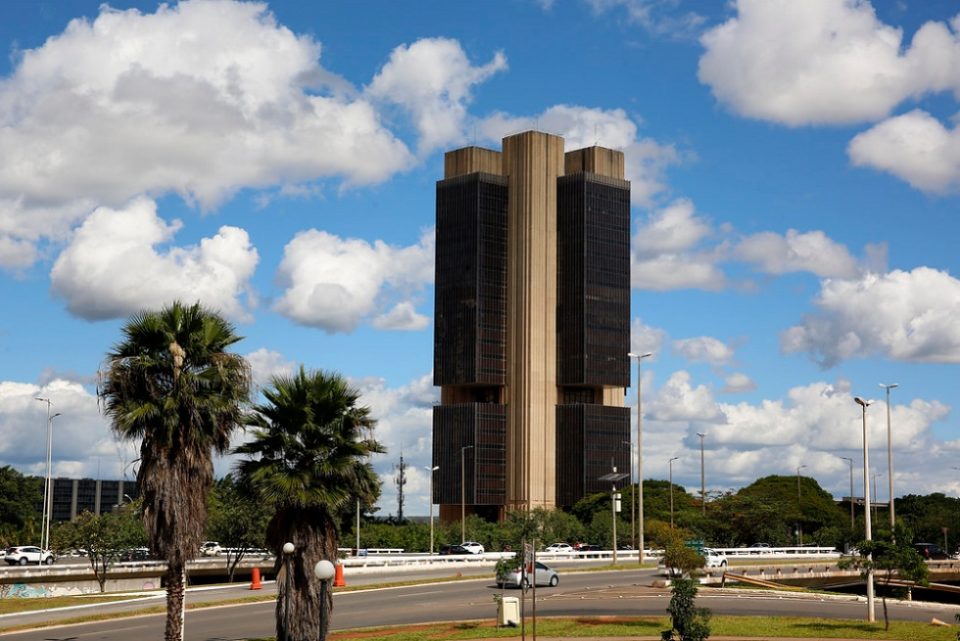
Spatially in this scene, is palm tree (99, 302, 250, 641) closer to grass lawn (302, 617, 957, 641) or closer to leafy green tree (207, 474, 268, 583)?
grass lawn (302, 617, 957, 641)

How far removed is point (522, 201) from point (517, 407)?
3023 centimetres

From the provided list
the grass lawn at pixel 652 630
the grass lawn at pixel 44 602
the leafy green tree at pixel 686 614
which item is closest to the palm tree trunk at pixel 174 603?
the grass lawn at pixel 652 630

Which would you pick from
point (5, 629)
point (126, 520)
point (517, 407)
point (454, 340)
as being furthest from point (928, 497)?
point (5, 629)

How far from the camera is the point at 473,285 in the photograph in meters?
177

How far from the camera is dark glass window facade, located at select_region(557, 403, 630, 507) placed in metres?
175

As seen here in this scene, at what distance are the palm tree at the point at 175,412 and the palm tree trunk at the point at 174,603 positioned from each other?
1.1 inches

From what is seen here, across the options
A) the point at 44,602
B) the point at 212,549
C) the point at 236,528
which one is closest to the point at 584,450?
the point at 212,549

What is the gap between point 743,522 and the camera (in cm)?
13175

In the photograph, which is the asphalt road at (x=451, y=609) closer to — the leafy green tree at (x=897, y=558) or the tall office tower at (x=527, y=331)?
the leafy green tree at (x=897, y=558)

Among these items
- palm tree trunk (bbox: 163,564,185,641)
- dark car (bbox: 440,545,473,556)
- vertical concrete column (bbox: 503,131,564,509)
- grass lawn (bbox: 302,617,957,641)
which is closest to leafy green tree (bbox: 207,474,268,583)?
dark car (bbox: 440,545,473,556)

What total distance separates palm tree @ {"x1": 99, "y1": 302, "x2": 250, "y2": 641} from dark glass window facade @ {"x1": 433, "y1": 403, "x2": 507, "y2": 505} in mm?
140109

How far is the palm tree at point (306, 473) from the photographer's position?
109ft

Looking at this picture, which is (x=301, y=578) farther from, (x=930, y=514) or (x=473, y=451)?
(x=473, y=451)

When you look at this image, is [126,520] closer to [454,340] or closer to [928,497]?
[454,340]
